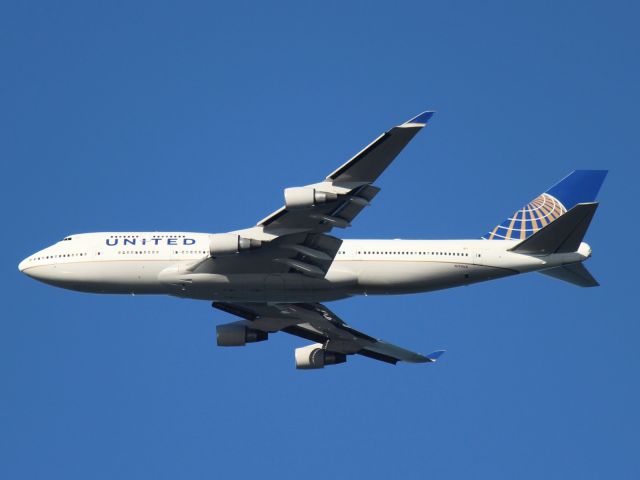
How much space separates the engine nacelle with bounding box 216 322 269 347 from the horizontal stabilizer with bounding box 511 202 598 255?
54.8 feet

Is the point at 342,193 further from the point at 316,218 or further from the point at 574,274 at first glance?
the point at 574,274

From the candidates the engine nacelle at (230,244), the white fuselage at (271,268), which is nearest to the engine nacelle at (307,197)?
the engine nacelle at (230,244)

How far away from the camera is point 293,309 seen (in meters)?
62.1

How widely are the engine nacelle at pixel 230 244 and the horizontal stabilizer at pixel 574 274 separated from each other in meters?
15.3

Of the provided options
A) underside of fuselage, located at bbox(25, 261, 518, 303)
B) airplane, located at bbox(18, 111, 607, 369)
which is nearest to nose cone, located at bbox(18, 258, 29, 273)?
airplane, located at bbox(18, 111, 607, 369)

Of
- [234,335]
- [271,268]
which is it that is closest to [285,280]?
[271,268]

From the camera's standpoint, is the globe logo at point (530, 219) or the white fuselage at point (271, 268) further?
the globe logo at point (530, 219)

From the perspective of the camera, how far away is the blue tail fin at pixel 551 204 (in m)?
60.4

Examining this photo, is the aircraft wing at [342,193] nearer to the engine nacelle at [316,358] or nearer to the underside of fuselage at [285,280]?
the underside of fuselage at [285,280]

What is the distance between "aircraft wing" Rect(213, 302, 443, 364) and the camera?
62312mm

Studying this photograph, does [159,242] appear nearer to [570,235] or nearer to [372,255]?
[372,255]

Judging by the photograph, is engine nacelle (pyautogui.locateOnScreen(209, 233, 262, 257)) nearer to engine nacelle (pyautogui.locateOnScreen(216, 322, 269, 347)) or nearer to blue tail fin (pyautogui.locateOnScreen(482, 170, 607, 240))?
engine nacelle (pyautogui.locateOnScreen(216, 322, 269, 347))

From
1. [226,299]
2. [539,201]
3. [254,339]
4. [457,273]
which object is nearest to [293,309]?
[254,339]

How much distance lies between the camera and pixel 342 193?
48.0 meters
